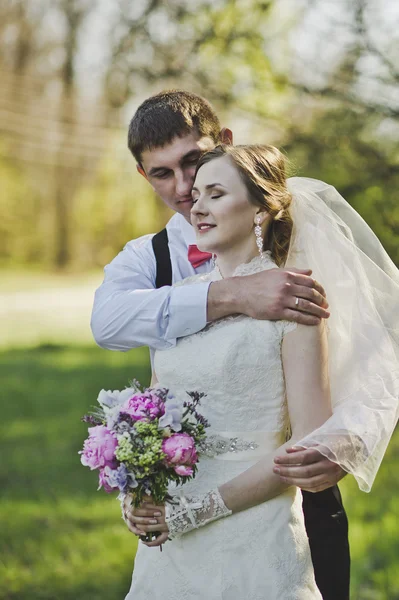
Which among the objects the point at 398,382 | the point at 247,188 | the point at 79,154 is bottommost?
the point at 398,382

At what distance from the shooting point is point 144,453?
2.52m

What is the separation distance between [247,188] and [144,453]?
94 centimetres

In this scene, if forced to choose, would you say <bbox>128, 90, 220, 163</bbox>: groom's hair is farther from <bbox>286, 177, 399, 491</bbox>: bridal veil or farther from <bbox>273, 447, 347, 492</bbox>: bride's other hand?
<bbox>273, 447, 347, 492</bbox>: bride's other hand

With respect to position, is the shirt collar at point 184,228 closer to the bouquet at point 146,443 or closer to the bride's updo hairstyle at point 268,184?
the bride's updo hairstyle at point 268,184

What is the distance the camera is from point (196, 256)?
3391 mm

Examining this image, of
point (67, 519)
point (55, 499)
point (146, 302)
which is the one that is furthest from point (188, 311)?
point (55, 499)

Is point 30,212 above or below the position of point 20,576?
above

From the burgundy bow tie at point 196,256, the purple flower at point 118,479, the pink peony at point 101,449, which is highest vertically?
Result: the burgundy bow tie at point 196,256

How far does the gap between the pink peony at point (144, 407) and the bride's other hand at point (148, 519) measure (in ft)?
1.06


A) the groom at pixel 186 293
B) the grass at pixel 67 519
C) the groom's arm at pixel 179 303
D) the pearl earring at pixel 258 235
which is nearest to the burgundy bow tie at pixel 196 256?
the groom at pixel 186 293

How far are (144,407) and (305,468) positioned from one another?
529mm

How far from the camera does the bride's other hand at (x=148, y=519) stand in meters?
2.74

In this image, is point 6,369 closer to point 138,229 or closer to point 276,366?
point 138,229

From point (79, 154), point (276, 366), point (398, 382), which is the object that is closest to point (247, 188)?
point (276, 366)
